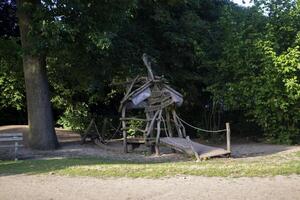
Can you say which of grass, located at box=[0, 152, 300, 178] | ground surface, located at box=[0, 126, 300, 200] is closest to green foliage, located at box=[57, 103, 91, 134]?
ground surface, located at box=[0, 126, 300, 200]

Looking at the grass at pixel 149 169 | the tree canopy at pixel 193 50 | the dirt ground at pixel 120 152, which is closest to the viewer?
the grass at pixel 149 169

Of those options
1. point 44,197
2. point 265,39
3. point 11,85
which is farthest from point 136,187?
point 11,85

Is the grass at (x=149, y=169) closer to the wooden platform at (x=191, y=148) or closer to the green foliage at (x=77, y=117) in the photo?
the wooden platform at (x=191, y=148)

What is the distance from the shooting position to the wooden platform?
53.8ft

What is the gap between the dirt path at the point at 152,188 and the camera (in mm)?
9766

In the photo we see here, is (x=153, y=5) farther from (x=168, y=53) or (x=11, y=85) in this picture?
(x=11, y=85)

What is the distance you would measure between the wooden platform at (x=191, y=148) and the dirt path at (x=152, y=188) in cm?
459

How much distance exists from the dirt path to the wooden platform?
4.59 metres

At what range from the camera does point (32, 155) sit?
724 inches

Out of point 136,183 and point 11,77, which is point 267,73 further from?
point 11,77

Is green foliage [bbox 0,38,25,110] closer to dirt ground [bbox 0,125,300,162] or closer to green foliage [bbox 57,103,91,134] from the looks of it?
green foliage [bbox 57,103,91,134]

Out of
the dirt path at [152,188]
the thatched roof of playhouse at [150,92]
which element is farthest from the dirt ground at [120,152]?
the dirt path at [152,188]

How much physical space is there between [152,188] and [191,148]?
6.45 m

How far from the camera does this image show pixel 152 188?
10.6 metres
